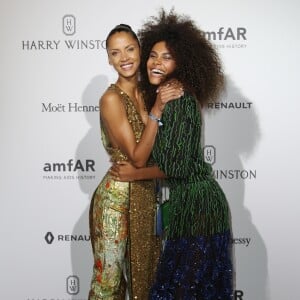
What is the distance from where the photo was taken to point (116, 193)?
2.12m

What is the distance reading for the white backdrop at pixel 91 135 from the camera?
101 inches

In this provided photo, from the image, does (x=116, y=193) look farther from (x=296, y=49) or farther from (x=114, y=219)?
(x=296, y=49)

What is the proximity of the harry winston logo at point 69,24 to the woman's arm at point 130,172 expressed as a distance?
2.81 feet

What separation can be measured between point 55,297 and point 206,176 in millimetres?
1255

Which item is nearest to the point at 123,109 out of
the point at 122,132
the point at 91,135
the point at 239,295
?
the point at 122,132

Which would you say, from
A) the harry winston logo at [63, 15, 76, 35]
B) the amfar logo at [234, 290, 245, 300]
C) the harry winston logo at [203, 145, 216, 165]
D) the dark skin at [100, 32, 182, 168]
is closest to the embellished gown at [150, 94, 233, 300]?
the dark skin at [100, 32, 182, 168]

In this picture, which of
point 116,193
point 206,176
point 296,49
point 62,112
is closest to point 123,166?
point 116,193

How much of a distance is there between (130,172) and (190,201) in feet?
1.02

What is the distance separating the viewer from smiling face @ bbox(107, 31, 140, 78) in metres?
2.06

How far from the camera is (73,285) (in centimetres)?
273

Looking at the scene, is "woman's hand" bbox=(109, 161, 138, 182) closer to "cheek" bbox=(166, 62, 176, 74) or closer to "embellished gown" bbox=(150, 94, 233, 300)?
"embellished gown" bbox=(150, 94, 233, 300)

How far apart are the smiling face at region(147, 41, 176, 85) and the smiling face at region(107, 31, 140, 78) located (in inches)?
4.3

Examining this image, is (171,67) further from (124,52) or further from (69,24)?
(69,24)

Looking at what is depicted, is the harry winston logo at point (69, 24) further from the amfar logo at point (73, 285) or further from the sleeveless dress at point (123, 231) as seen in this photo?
the amfar logo at point (73, 285)
